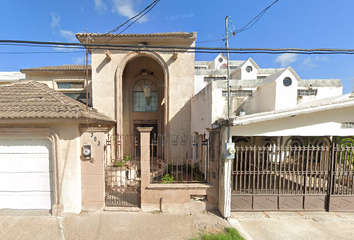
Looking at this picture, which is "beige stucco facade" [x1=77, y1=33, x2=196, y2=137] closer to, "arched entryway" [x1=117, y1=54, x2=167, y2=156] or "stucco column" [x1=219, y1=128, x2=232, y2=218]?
"arched entryway" [x1=117, y1=54, x2=167, y2=156]

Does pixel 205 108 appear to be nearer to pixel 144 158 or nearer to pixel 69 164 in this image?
pixel 144 158

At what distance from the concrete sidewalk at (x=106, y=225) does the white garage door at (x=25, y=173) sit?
30cm

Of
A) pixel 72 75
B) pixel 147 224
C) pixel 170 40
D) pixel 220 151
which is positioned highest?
pixel 170 40

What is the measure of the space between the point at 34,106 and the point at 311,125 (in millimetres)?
8486

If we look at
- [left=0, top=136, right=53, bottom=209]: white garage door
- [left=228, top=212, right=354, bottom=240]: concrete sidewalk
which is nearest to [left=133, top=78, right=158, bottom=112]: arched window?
[left=0, top=136, right=53, bottom=209]: white garage door

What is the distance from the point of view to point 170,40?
872 cm

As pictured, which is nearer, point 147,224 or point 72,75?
point 147,224

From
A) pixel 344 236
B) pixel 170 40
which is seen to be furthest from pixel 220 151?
pixel 170 40

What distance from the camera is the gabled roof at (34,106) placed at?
4.09 m

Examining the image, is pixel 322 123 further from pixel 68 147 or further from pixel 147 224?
pixel 68 147

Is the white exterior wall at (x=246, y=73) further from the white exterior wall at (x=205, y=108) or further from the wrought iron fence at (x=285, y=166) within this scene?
the wrought iron fence at (x=285, y=166)

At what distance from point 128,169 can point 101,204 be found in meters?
2.05

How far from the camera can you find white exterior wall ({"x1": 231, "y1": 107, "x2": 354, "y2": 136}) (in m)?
4.41

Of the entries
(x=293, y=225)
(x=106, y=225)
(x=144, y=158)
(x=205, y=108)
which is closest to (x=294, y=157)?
(x=293, y=225)
